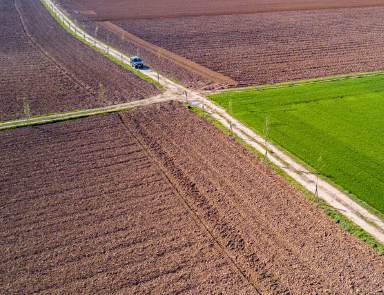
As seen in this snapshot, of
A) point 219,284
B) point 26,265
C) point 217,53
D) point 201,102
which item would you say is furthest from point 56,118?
point 217,53

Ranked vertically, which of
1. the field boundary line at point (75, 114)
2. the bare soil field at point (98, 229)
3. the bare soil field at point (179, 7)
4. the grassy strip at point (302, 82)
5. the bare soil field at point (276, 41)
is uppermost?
the bare soil field at point (179, 7)

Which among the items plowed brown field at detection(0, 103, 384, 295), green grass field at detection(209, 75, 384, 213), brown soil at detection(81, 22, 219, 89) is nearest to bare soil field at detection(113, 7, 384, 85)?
brown soil at detection(81, 22, 219, 89)

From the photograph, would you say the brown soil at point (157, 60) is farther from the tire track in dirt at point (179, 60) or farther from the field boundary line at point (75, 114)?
the field boundary line at point (75, 114)

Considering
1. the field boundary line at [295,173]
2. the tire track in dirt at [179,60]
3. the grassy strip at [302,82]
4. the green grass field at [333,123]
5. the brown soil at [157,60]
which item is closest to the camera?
the field boundary line at [295,173]

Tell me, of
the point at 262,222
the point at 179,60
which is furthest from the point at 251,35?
the point at 262,222

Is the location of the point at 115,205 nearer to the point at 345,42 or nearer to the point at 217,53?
the point at 217,53

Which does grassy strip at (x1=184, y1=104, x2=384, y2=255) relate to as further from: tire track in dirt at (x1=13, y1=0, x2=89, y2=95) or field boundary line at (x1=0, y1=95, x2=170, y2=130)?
tire track in dirt at (x1=13, y1=0, x2=89, y2=95)

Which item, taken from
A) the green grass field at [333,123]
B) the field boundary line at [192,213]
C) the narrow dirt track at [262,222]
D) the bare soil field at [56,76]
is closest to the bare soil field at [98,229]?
the field boundary line at [192,213]
